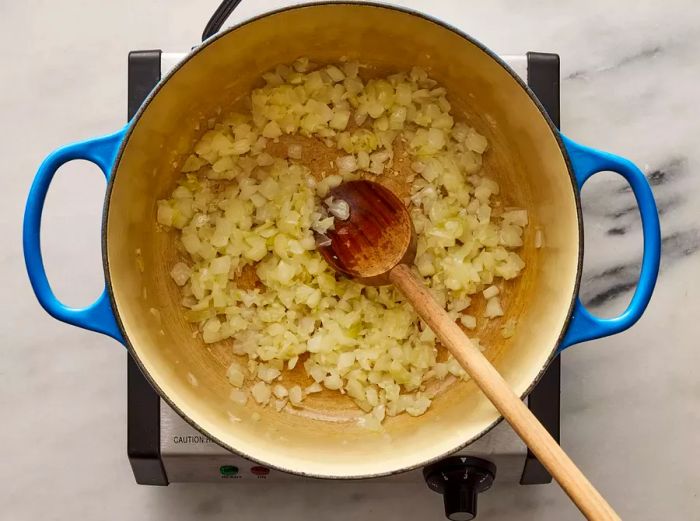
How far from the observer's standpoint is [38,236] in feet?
3.25

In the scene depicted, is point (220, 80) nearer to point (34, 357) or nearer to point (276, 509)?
point (34, 357)

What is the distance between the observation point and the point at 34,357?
1.29 metres

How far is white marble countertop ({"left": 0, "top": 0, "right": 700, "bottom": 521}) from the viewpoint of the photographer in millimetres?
1284

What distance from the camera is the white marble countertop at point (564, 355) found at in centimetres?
128

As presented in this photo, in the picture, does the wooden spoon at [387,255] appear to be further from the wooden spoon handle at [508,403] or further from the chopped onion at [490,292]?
the chopped onion at [490,292]

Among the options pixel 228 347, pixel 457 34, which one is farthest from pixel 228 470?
pixel 457 34

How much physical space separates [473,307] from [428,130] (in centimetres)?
26

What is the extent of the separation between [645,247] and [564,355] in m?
0.34

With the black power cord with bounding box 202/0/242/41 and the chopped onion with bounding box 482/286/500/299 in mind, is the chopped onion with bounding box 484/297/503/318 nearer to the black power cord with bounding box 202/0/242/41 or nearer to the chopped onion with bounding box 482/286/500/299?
the chopped onion with bounding box 482/286/500/299

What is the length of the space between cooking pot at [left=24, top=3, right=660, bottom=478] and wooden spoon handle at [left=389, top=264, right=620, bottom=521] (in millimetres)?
55

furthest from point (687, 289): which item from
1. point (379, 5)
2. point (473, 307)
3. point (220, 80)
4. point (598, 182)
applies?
point (220, 80)

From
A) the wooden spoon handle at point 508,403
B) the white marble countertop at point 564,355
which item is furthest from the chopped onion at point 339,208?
the white marble countertop at point 564,355

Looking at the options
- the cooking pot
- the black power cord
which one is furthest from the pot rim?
the black power cord

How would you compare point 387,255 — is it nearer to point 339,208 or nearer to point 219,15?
point 339,208
